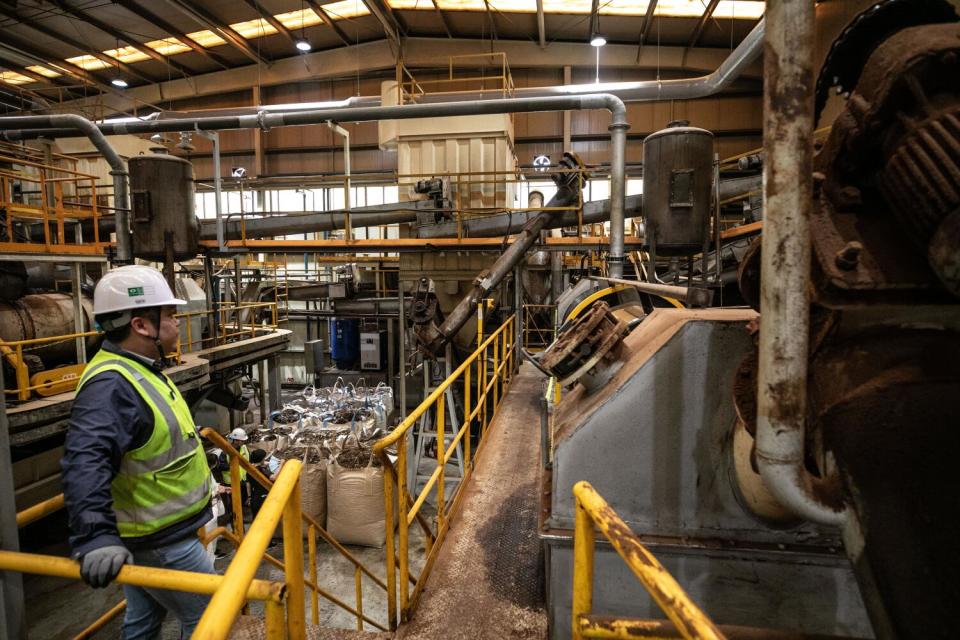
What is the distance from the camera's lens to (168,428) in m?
1.96

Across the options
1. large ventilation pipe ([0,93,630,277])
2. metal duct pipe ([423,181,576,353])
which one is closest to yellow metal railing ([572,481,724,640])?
large ventilation pipe ([0,93,630,277])

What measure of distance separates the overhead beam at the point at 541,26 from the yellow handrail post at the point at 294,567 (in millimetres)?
14629

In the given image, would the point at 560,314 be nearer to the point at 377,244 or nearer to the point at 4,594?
the point at 377,244

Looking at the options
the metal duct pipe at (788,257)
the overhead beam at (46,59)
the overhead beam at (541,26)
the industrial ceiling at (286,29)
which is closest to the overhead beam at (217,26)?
the industrial ceiling at (286,29)

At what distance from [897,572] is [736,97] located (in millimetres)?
19603

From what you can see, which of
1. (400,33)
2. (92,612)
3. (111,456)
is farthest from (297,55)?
(111,456)

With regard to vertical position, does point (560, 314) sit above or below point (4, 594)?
above

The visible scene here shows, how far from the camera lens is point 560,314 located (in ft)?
21.8

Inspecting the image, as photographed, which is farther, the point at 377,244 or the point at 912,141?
the point at 377,244

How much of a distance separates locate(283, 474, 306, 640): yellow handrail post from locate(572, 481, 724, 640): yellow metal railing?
84 cm

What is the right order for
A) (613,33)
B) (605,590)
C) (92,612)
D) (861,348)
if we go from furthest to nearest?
(613,33) → (92,612) → (605,590) → (861,348)

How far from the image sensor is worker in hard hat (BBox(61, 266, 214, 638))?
165 centimetres

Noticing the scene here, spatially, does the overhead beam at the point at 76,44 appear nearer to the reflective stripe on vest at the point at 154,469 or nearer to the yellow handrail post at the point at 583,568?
the reflective stripe on vest at the point at 154,469

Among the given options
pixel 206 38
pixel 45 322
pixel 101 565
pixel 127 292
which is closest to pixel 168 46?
pixel 206 38
